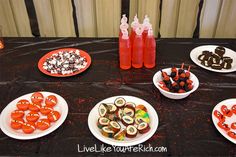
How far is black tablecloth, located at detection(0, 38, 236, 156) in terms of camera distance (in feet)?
3.11

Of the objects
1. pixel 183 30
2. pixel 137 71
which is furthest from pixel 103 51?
pixel 183 30

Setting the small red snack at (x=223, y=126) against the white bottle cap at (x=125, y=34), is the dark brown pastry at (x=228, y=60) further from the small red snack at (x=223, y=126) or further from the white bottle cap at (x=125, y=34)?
the white bottle cap at (x=125, y=34)

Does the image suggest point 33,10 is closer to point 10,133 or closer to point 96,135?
point 10,133

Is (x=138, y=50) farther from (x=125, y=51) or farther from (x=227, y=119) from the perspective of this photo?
(x=227, y=119)

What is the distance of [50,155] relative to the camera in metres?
0.92

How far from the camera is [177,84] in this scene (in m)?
1.12

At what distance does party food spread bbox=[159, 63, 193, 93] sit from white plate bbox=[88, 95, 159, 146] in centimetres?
13

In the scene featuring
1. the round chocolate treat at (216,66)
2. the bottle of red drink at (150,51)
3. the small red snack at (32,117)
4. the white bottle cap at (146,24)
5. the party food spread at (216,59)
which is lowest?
the small red snack at (32,117)

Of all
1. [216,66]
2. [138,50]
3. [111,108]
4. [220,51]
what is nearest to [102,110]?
[111,108]

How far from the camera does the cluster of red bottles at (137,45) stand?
3.97ft

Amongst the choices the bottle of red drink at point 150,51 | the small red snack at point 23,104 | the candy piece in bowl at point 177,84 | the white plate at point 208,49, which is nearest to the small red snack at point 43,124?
the small red snack at point 23,104

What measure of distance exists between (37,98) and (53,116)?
0.15m

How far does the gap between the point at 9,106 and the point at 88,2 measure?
44.3 inches

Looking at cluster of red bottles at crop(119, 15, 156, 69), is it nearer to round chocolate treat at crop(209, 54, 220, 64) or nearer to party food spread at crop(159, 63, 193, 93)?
party food spread at crop(159, 63, 193, 93)
